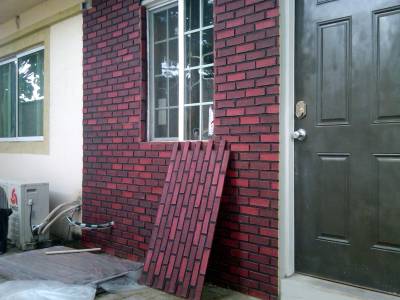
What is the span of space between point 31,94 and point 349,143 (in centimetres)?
530

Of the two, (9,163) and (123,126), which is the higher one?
(123,126)

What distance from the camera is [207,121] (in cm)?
379

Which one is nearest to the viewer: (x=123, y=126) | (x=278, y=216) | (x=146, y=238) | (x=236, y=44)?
(x=278, y=216)

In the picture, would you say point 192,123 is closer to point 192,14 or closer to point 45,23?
point 192,14

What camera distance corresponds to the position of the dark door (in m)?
2.69

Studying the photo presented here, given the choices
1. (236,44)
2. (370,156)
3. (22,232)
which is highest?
(236,44)

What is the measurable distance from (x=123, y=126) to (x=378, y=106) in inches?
104

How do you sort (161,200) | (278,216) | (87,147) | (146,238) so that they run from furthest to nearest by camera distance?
(87,147) < (146,238) < (161,200) < (278,216)

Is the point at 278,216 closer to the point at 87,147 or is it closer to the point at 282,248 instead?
the point at 282,248

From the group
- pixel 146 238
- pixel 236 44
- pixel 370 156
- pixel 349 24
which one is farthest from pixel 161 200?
pixel 349 24

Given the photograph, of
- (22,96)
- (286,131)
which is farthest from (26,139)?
(286,131)

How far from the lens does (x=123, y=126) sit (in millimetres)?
4414

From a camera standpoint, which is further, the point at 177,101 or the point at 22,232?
the point at 22,232

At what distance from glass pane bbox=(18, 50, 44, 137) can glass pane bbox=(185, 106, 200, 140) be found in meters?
3.23
